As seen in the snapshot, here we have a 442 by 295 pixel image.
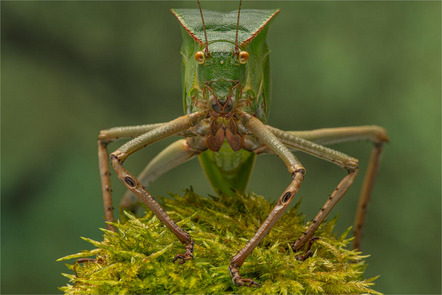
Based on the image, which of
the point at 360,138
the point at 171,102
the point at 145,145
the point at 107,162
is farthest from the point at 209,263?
the point at 171,102

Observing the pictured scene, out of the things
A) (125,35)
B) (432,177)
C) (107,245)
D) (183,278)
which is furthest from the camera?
(125,35)

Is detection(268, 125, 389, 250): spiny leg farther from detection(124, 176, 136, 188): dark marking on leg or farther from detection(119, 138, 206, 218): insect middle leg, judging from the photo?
detection(124, 176, 136, 188): dark marking on leg

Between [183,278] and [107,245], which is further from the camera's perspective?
[107,245]

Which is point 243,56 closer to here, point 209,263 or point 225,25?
point 225,25

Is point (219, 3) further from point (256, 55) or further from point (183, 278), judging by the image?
point (183, 278)

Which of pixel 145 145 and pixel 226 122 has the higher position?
pixel 226 122

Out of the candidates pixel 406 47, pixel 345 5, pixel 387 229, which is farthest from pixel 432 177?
pixel 345 5
